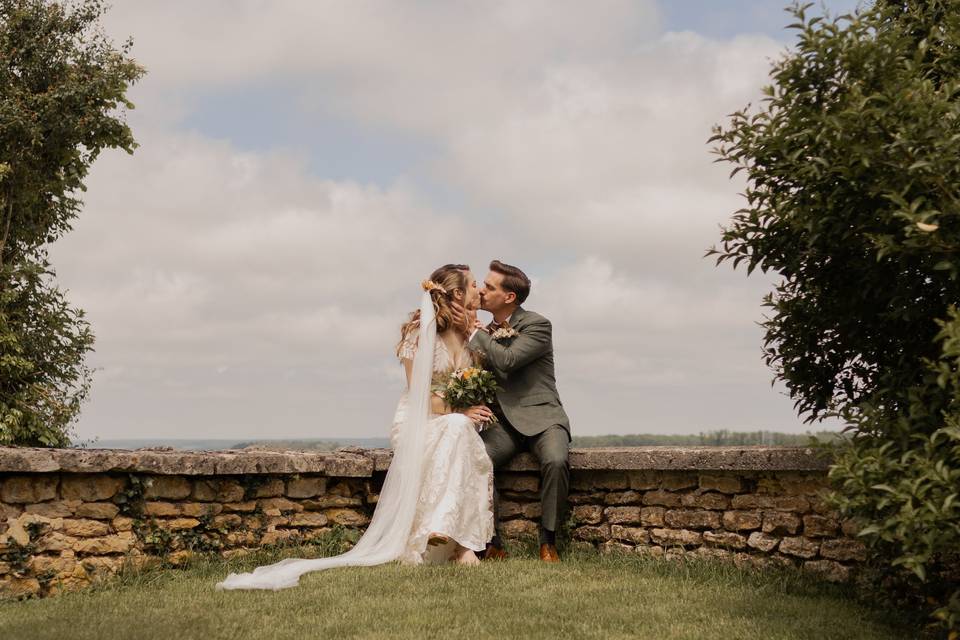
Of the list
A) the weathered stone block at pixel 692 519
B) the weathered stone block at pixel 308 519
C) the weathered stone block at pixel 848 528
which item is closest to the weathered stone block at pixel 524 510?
the weathered stone block at pixel 692 519

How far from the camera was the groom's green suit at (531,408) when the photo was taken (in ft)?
26.5

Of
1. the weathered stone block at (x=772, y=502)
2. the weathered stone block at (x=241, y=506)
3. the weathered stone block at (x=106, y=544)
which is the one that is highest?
the weathered stone block at (x=772, y=502)

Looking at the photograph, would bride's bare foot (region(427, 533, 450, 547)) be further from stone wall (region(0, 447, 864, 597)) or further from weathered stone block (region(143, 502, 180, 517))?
weathered stone block (region(143, 502, 180, 517))

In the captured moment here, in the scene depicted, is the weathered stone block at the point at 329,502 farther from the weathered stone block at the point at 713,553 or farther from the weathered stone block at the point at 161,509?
the weathered stone block at the point at 713,553

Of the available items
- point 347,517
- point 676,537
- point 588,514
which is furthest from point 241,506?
point 676,537

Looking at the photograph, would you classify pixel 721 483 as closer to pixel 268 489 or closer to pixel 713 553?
pixel 713 553

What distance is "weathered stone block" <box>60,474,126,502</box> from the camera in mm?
7488

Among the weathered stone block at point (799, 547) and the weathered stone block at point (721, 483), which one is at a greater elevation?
the weathered stone block at point (721, 483)

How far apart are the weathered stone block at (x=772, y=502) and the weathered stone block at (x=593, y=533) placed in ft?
4.12

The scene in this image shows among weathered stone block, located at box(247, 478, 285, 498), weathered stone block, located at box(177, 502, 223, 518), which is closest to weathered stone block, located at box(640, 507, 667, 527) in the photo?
weathered stone block, located at box(247, 478, 285, 498)

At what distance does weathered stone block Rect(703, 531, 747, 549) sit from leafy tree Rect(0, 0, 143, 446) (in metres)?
13.1

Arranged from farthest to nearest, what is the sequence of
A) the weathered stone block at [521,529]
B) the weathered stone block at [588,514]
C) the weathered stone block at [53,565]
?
the weathered stone block at [521,529] → the weathered stone block at [588,514] → the weathered stone block at [53,565]

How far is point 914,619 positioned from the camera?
6.39 m

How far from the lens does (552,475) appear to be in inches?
316
